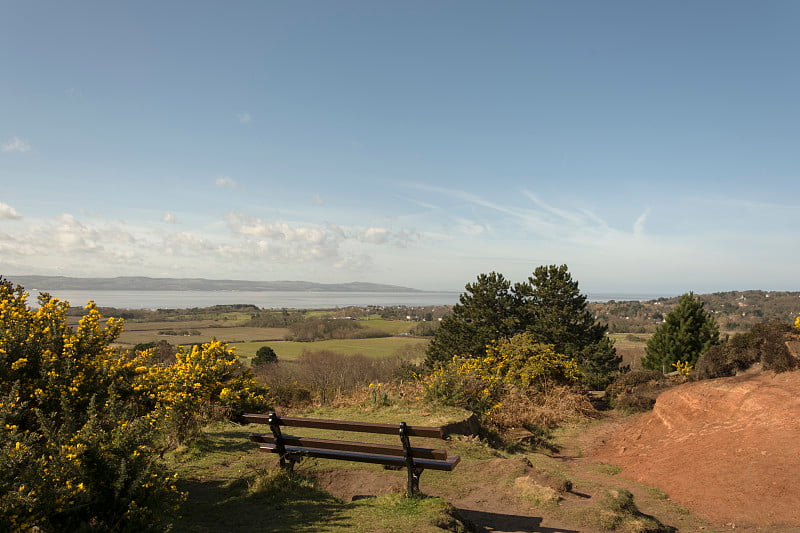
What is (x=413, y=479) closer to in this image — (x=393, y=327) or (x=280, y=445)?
(x=280, y=445)

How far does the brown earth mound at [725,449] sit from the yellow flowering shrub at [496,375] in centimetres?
291

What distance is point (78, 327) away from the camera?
6.23 m

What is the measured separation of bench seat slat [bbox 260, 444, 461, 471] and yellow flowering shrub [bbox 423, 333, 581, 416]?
527 centimetres

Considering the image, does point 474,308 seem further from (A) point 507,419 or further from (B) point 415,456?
(B) point 415,456

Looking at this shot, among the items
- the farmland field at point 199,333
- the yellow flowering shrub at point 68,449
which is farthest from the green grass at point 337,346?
the yellow flowering shrub at point 68,449

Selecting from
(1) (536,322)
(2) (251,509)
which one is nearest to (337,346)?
(1) (536,322)

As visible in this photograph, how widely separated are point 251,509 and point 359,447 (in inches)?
55.1

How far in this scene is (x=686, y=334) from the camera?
2231cm

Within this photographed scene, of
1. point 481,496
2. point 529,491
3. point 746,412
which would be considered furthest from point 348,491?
point 746,412

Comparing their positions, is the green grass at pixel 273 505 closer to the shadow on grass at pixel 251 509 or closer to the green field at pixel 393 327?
the shadow on grass at pixel 251 509

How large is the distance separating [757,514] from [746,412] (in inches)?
143

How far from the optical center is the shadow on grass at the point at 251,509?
4.62 meters

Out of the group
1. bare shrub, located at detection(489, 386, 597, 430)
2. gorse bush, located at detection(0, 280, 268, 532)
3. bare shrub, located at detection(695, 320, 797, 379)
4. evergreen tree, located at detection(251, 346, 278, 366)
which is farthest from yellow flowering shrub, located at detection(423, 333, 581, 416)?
evergreen tree, located at detection(251, 346, 278, 366)

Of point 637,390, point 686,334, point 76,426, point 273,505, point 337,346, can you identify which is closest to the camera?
point 76,426
